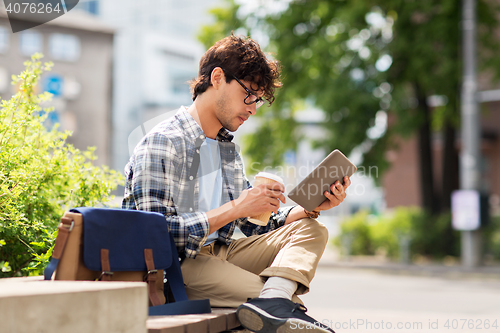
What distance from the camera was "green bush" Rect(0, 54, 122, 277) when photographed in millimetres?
2814

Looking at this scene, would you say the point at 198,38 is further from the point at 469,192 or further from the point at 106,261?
the point at 106,261

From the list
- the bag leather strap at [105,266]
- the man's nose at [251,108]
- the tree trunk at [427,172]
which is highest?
the tree trunk at [427,172]

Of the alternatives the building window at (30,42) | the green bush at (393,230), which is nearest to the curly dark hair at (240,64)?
the green bush at (393,230)

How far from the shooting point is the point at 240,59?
109 inches

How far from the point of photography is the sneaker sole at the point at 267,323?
209 centimetres

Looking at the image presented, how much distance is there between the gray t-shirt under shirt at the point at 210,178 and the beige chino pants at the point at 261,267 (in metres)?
0.21

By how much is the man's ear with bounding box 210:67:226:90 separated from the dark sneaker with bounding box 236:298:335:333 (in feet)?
3.62

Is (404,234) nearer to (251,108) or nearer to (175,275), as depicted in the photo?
(251,108)

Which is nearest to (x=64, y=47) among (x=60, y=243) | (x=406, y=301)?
(x=406, y=301)

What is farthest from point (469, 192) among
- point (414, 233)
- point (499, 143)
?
point (499, 143)

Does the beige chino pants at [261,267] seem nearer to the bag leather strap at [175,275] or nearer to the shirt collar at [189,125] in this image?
the bag leather strap at [175,275]

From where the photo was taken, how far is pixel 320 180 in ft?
8.70

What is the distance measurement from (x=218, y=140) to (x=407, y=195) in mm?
23556

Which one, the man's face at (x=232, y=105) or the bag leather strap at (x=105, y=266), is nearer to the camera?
the bag leather strap at (x=105, y=266)
